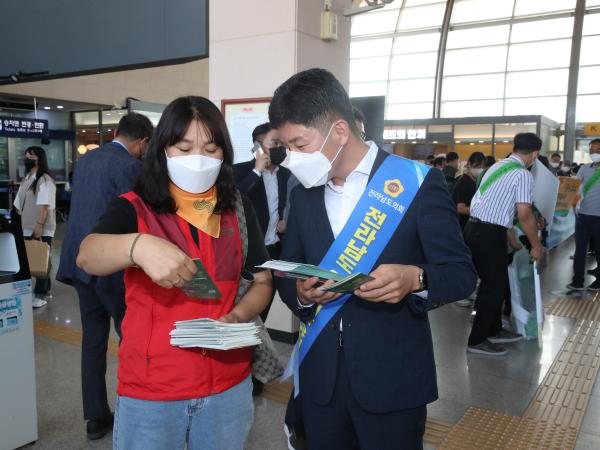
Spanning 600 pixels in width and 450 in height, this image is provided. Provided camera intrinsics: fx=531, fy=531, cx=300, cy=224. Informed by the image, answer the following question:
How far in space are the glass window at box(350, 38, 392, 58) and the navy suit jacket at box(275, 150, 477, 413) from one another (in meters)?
21.1

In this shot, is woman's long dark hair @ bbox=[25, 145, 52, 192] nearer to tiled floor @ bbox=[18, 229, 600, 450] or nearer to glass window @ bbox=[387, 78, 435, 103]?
tiled floor @ bbox=[18, 229, 600, 450]

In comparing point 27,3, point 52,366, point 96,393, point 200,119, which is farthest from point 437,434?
point 27,3

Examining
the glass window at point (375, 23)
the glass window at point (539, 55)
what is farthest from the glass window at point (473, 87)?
the glass window at point (375, 23)

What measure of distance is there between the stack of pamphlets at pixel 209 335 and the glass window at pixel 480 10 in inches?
822

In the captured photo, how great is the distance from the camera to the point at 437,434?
3096 mm

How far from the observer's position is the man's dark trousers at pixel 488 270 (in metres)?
4.39

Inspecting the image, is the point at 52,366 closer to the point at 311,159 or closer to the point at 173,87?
the point at 311,159

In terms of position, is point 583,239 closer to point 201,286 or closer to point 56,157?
point 201,286

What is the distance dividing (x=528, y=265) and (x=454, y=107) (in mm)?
16709

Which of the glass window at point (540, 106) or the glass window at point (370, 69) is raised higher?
the glass window at point (370, 69)

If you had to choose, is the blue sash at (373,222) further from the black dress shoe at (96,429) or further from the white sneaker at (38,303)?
the white sneaker at (38,303)

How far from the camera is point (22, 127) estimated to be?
40.0 feet

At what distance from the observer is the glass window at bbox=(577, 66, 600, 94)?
18156 mm

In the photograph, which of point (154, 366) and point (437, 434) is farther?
point (437, 434)
